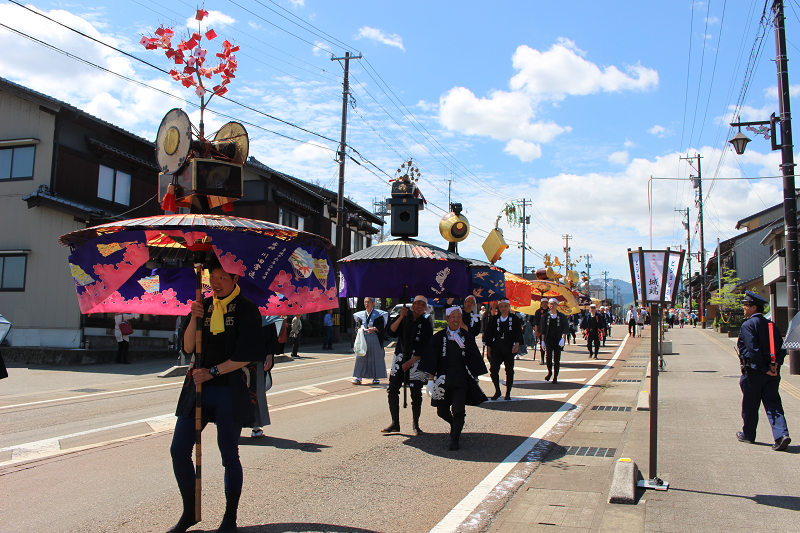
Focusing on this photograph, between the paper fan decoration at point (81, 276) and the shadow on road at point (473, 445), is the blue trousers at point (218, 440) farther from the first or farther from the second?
the shadow on road at point (473, 445)

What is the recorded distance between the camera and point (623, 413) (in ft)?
32.0

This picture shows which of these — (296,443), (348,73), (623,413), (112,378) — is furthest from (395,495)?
(348,73)

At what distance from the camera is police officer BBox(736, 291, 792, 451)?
6961mm

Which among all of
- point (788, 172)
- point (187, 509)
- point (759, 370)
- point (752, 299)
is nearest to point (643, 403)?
point (759, 370)

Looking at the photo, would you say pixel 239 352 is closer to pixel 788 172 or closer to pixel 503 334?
pixel 503 334

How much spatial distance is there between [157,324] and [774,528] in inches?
884

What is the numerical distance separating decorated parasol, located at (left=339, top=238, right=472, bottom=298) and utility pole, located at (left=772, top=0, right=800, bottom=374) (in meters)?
10.9

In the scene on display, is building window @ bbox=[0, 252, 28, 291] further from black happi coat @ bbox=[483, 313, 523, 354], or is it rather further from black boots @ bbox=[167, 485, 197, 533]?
black boots @ bbox=[167, 485, 197, 533]

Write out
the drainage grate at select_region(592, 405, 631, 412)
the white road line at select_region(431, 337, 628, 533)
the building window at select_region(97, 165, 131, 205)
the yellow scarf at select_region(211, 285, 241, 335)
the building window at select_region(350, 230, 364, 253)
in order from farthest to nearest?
the building window at select_region(350, 230, 364, 253) → the building window at select_region(97, 165, 131, 205) → the drainage grate at select_region(592, 405, 631, 412) → the white road line at select_region(431, 337, 628, 533) → the yellow scarf at select_region(211, 285, 241, 335)

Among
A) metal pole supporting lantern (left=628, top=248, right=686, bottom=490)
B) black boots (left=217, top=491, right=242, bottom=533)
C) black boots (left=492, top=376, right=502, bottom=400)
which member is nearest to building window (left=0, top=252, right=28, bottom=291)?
black boots (left=492, top=376, right=502, bottom=400)

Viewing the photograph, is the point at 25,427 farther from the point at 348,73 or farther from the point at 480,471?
the point at 348,73

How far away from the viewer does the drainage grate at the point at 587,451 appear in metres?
6.90

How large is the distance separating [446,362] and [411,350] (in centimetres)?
60

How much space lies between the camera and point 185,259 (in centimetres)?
557
